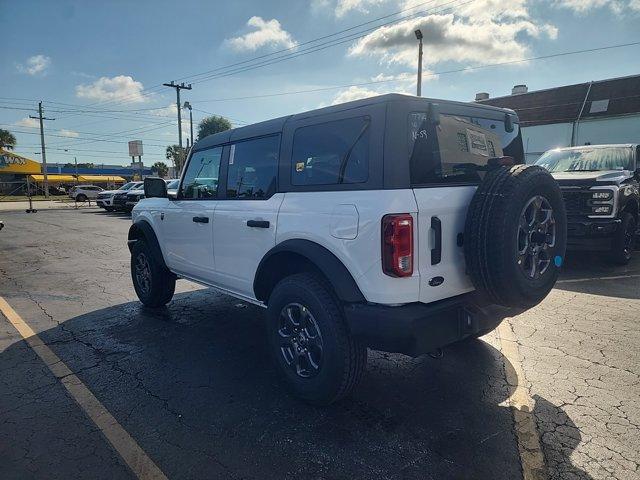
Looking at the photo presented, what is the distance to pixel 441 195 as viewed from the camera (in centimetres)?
272

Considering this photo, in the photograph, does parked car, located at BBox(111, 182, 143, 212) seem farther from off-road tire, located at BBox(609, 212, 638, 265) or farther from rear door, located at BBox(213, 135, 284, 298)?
off-road tire, located at BBox(609, 212, 638, 265)

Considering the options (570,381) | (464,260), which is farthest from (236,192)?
(570,381)

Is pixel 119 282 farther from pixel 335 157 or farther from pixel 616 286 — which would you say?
pixel 616 286

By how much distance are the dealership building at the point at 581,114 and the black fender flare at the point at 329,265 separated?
22.9 m

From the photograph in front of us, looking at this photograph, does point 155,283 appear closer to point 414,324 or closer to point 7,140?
point 414,324

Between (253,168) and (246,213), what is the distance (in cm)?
42

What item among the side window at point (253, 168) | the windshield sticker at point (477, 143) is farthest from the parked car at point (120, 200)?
the windshield sticker at point (477, 143)

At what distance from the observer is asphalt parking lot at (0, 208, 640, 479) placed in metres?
2.42

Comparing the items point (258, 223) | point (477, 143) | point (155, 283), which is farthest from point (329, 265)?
point (155, 283)

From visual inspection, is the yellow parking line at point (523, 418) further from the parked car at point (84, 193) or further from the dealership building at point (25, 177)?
the dealership building at point (25, 177)

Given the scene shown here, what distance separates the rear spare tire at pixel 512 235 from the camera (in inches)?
104

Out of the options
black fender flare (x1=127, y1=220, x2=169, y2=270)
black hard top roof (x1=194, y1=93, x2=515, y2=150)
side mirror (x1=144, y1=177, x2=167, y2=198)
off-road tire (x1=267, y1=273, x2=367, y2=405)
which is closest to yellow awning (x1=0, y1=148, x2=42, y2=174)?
black fender flare (x1=127, y1=220, x2=169, y2=270)

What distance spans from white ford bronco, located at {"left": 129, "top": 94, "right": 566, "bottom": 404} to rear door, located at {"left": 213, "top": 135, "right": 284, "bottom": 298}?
0.02 metres

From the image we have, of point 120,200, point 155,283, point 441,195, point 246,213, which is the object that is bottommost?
point 155,283
